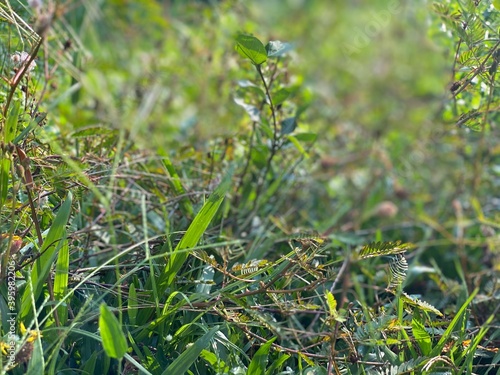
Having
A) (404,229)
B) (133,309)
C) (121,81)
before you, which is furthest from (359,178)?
(133,309)

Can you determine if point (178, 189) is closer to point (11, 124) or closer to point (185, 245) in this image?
point (185, 245)

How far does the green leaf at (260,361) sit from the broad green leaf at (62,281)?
362mm

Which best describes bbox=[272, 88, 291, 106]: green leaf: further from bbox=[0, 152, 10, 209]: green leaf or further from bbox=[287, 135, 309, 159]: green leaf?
bbox=[0, 152, 10, 209]: green leaf

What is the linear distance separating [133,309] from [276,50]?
0.65 meters

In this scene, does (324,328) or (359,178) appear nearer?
(324,328)

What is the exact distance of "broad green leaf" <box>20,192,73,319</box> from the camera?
3.49ft

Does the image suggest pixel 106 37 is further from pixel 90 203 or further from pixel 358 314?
pixel 358 314

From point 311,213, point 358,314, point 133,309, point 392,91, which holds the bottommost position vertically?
point 133,309

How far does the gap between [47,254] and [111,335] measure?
263mm

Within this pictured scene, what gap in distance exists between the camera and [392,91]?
12.3ft

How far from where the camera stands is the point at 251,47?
1.25m

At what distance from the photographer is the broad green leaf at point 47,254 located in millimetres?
1064

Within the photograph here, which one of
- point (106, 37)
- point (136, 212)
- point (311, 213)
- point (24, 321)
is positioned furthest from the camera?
point (106, 37)

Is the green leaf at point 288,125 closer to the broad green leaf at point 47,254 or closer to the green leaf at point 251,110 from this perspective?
the green leaf at point 251,110
